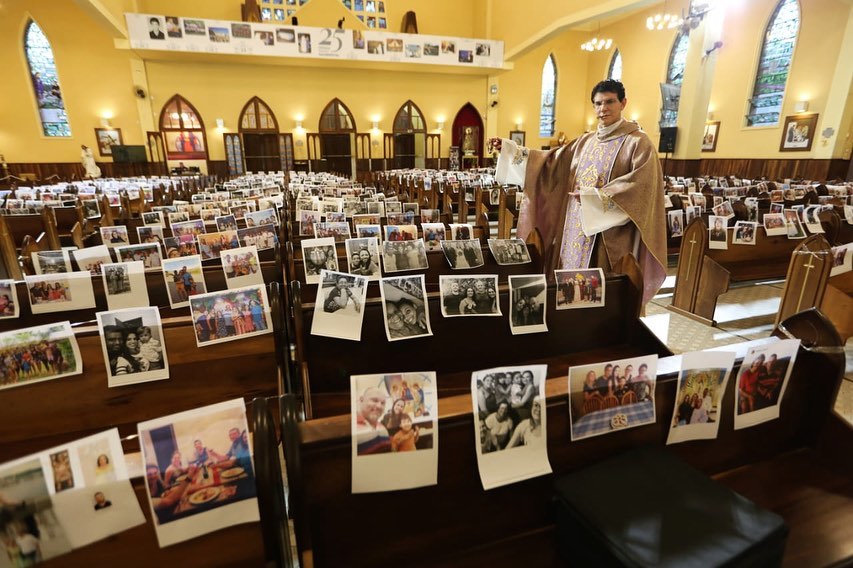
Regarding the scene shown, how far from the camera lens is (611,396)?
103cm

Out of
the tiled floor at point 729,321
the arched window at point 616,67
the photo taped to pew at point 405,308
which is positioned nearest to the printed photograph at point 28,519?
the photo taped to pew at point 405,308

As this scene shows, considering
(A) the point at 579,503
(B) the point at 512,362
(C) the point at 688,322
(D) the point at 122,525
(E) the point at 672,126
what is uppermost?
(E) the point at 672,126

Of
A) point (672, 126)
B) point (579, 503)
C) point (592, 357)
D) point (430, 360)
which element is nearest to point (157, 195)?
point (430, 360)

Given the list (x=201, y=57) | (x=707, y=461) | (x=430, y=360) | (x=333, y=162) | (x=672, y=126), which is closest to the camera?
(x=707, y=461)

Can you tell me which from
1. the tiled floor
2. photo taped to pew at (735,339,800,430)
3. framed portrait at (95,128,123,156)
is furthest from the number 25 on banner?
photo taped to pew at (735,339,800,430)

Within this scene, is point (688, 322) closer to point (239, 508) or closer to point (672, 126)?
point (239, 508)

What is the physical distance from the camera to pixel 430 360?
5.94 feet

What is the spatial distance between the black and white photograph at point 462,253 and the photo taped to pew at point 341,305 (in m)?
0.94

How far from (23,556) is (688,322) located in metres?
3.98

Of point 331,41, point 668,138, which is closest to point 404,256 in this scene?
point 668,138

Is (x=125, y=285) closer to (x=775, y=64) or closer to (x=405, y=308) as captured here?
(x=405, y=308)

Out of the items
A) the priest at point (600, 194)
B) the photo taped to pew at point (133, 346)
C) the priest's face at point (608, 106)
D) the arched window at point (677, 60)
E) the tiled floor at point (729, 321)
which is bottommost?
the tiled floor at point (729, 321)

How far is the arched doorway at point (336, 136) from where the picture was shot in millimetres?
16953

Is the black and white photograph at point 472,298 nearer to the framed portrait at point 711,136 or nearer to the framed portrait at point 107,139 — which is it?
the framed portrait at point 711,136
